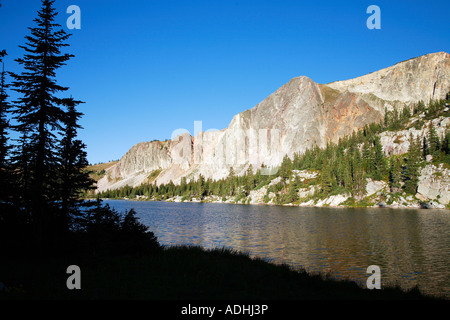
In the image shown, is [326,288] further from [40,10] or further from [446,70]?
[446,70]

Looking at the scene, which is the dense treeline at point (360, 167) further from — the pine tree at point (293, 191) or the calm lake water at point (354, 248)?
the calm lake water at point (354, 248)

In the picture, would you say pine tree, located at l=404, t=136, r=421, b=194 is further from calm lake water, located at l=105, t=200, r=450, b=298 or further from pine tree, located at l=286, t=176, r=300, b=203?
calm lake water, located at l=105, t=200, r=450, b=298

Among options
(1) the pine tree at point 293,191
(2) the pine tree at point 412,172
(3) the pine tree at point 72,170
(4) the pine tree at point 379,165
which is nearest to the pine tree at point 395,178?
(2) the pine tree at point 412,172

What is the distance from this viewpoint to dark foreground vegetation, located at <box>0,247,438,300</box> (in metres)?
11.2

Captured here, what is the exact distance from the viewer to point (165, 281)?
1304 cm

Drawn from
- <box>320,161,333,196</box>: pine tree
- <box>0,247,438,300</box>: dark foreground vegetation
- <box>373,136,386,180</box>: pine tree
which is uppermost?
<box>373,136,386,180</box>: pine tree

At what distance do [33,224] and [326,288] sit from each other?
18.8 meters

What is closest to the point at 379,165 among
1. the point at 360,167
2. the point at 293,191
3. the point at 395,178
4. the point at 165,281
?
the point at 360,167

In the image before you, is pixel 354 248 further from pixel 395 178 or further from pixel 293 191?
pixel 293 191

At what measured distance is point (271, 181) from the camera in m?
153

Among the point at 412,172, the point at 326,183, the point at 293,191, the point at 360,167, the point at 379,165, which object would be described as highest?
the point at 379,165

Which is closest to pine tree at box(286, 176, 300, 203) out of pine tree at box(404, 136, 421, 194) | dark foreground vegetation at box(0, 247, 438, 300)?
pine tree at box(404, 136, 421, 194)
